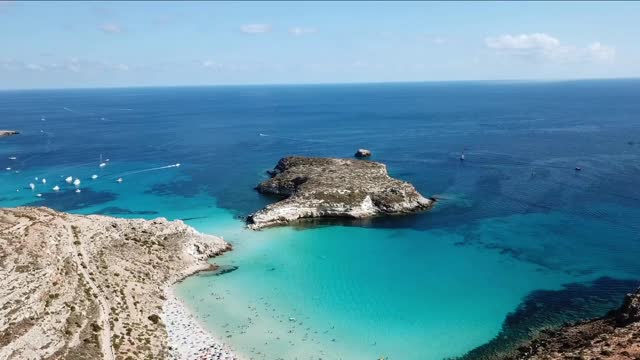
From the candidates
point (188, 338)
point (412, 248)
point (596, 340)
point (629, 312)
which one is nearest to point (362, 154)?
point (412, 248)

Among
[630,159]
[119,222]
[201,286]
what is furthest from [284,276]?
[630,159]

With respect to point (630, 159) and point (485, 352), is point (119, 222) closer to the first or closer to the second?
point (485, 352)

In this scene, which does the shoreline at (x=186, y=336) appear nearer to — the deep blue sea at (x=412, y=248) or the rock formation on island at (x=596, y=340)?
the deep blue sea at (x=412, y=248)

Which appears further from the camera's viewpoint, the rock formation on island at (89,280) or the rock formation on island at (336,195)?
the rock formation on island at (336,195)

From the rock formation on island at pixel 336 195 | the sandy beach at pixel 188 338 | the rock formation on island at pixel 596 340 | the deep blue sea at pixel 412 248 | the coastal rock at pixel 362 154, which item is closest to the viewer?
the rock formation on island at pixel 596 340

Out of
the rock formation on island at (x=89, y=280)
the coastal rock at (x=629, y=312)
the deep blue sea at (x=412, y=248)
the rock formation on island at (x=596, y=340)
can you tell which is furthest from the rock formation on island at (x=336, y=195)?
the coastal rock at (x=629, y=312)

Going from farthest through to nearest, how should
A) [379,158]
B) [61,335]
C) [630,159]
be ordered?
[379,158], [630,159], [61,335]
